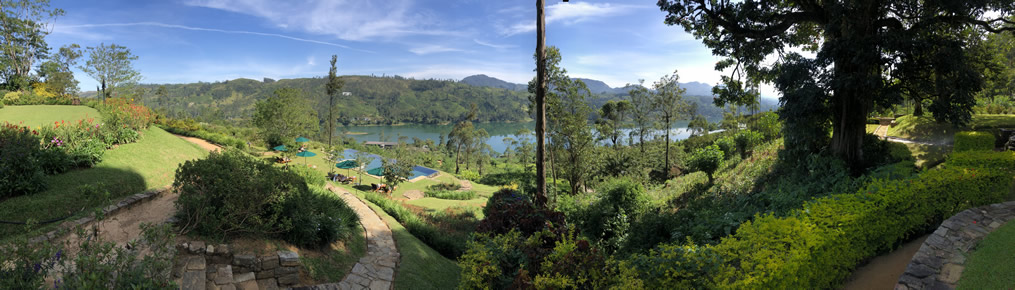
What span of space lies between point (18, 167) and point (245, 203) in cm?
423

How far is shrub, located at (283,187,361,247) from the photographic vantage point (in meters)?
6.25

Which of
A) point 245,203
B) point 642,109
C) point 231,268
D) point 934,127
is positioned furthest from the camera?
point 642,109

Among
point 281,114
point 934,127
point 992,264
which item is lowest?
point 992,264

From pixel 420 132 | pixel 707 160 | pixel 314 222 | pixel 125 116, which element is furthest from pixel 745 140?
pixel 420 132

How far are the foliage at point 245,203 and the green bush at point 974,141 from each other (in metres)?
13.3

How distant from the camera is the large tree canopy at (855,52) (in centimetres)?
754

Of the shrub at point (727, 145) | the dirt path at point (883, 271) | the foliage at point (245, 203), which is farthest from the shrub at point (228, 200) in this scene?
the shrub at point (727, 145)

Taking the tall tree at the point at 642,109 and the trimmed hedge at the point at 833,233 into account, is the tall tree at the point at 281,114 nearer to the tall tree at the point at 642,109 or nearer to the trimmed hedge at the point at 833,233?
the tall tree at the point at 642,109

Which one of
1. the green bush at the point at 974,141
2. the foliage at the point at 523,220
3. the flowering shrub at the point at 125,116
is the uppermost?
the flowering shrub at the point at 125,116

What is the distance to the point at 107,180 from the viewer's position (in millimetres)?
7180

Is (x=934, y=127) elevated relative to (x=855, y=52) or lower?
lower

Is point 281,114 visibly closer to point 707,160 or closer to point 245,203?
point 245,203

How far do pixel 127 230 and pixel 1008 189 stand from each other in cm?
1469

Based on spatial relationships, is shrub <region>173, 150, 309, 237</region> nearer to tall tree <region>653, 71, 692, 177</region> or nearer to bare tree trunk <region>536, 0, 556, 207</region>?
bare tree trunk <region>536, 0, 556, 207</region>
